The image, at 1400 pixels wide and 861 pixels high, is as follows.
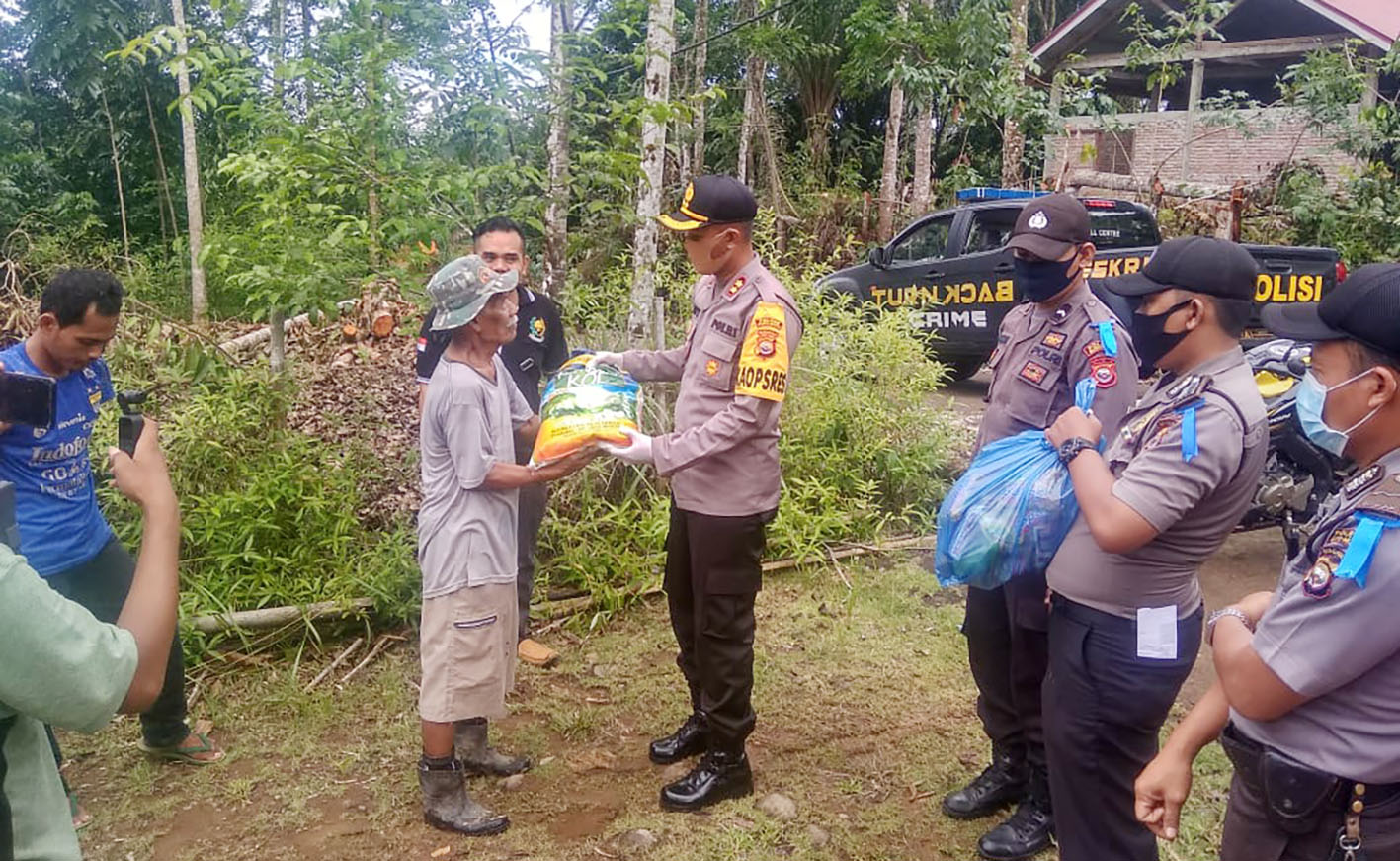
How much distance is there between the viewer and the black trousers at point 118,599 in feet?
9.72

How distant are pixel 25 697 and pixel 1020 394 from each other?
2.41 meters

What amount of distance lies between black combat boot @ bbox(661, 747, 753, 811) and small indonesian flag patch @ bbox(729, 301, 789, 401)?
119cm

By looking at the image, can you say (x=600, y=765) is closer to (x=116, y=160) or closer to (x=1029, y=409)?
(x=1029, y=409)

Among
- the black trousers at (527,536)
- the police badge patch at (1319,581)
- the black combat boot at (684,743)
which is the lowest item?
the black combat boot at (684,743)

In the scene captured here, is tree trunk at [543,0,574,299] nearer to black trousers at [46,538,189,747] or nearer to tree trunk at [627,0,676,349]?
tree trunk at [627,0,676,349]

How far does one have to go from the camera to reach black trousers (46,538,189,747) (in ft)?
9.72

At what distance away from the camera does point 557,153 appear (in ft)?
16.4

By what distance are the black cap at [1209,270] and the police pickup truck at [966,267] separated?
5261 millimetres

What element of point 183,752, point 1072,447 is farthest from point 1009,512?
point 183,752

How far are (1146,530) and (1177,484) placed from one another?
11cm

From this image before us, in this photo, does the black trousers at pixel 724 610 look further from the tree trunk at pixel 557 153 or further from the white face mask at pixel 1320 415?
the tree trunk at pixel 557 153

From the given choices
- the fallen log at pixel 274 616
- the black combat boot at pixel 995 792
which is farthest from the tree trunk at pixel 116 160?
the black combat boot at pixel 995 792

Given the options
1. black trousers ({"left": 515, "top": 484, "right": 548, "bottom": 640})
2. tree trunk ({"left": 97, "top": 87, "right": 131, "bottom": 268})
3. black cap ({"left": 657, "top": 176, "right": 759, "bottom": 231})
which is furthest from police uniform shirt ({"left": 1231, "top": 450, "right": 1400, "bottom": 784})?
tree trunk ({"left": 97, "top": 87, "right": 131, "bottom": 268})

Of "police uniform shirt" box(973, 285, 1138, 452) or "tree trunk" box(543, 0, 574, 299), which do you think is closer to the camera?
"police uniform shirt" box(973, 285, 1138, 452)
